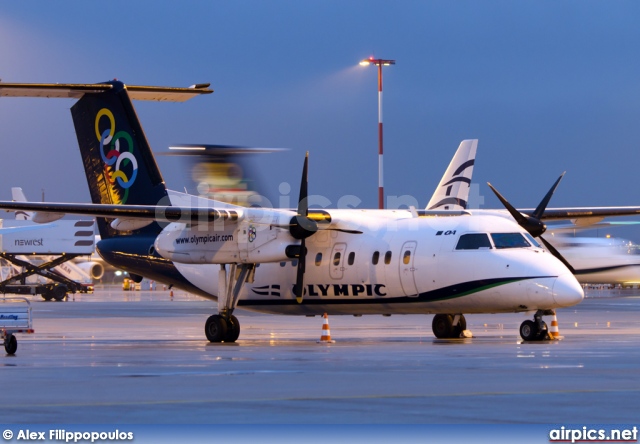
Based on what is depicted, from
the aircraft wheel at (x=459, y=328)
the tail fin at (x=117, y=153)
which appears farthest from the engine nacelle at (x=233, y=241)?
the aircraft wheel at (x=459, y=328)

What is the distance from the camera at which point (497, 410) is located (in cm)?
1183

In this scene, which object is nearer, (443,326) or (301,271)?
(301,271)

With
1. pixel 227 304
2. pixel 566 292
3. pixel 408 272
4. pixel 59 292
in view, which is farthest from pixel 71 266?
pixel 566 292

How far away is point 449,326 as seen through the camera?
2767 centimetres

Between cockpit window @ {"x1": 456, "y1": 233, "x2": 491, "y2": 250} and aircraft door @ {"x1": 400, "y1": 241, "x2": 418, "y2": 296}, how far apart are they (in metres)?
1.15

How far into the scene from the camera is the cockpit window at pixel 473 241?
2505cm

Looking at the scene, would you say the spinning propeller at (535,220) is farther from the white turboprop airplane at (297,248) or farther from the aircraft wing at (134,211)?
the aircraft wing at (134,211)

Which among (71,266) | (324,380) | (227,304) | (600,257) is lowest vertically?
(324,380)

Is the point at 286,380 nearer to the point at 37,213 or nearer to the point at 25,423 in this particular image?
the point at 25,423

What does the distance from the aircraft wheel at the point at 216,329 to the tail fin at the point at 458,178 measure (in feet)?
73.3

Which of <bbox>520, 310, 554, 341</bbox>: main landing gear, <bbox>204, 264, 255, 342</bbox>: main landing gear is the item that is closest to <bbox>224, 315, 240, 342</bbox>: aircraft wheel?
<bbox>204, 264, 255, 342</bbox>: main landing gear

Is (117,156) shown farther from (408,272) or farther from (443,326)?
(443,326)

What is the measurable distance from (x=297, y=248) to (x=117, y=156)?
631 cm

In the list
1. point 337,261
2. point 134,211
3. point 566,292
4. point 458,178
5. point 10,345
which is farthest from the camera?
point 458,178
